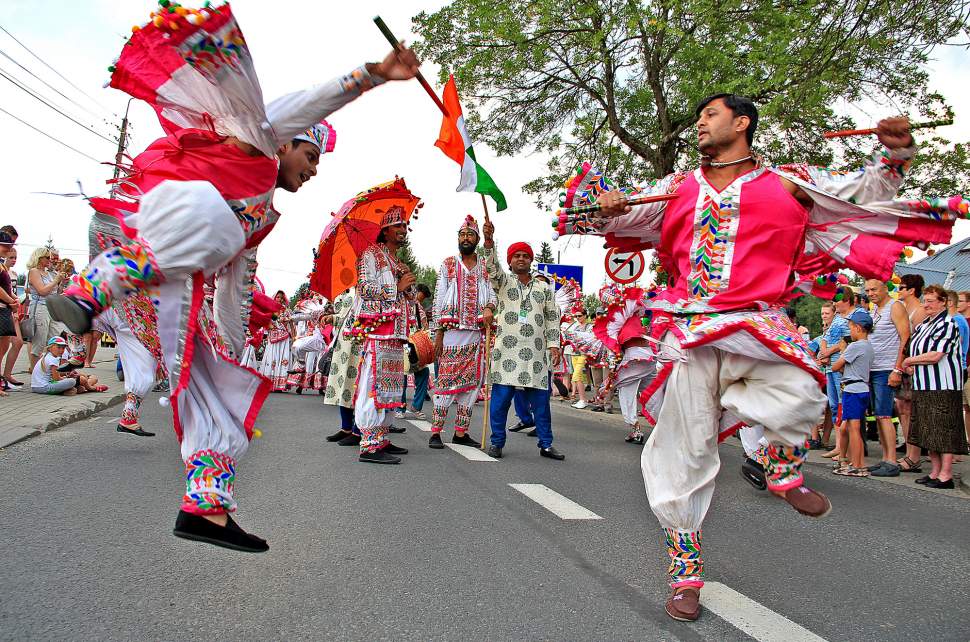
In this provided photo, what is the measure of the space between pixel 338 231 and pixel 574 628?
4.55m

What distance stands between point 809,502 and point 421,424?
23.1 ft

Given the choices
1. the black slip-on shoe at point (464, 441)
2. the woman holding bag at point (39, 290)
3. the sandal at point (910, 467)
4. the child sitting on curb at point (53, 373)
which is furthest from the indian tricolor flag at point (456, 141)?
the child sitting on curb at point (53, 373)

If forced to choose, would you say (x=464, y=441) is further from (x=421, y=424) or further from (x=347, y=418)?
(x=421, y=424)

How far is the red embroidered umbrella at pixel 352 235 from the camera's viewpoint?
21.0ft

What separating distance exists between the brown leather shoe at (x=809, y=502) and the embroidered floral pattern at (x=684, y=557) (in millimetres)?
418

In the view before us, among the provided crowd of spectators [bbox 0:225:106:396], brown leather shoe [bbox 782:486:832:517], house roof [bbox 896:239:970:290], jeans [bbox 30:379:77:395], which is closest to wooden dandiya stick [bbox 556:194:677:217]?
brown leather shoe [bbox 782:486:832:517]

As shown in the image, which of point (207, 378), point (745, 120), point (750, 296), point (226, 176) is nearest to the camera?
point (226, 176)

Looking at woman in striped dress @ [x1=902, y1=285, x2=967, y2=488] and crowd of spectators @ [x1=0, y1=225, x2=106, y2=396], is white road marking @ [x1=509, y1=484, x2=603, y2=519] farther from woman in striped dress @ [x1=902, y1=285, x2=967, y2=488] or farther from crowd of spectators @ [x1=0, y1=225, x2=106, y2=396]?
crowd of spectators @ [x1=0, y1=225, x2=106, y2=396]

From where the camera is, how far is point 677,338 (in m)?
3.15

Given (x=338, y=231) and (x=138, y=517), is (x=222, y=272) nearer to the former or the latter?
(x=138, y=517)

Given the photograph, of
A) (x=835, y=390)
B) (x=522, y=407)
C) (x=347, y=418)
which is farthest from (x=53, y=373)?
(x=835, y=390)

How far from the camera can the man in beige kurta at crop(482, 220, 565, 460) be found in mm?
7261

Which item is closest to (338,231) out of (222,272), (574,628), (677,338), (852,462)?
(222,272)

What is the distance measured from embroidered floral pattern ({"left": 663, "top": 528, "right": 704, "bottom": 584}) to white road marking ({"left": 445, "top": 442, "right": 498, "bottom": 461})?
3.74 m
